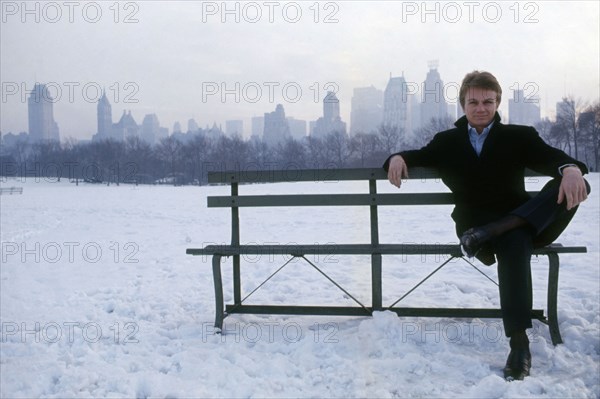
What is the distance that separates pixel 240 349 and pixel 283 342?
13.5 inches

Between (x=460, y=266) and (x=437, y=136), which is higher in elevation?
(x=437, y=136)

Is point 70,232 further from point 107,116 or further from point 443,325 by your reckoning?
point 107,116

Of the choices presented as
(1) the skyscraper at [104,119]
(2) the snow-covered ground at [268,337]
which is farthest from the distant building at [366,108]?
(2) the snow-covered ground at [268,337]

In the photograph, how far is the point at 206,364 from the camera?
12.2 feet

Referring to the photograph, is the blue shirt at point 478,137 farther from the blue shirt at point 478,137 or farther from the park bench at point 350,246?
the park bench at point 350,246

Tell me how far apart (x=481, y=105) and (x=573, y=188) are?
94cm

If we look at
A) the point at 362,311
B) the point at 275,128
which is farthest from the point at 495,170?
the point at 275,128

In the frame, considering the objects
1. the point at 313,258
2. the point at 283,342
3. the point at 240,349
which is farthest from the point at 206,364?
the point at 313,258

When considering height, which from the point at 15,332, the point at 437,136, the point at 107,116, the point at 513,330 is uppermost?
the point at 107,116

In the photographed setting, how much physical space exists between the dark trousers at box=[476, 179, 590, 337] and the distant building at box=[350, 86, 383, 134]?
14677 cm

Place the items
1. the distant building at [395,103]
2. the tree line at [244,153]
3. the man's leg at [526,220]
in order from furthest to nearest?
the distant building at [395,103] → the tree line at [244,153] → the man's leg at [526,220]

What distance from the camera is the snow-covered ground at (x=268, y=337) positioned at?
3385 mm

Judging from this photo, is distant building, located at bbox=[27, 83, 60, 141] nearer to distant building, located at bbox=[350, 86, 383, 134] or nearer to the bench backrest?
distant building, located at bbox=[350, 86, 383, 134]

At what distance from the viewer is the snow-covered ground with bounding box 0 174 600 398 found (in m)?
3.38
